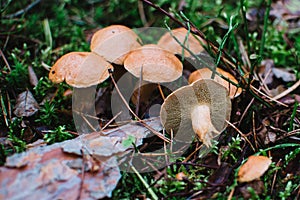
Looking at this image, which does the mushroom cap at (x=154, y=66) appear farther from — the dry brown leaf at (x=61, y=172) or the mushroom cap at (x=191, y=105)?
the dry brown leaf at (x=61, y=172)

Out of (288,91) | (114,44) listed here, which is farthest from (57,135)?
(288,91)

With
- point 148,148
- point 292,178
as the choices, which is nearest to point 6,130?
point 148,148

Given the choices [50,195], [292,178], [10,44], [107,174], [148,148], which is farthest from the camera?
[10,44]

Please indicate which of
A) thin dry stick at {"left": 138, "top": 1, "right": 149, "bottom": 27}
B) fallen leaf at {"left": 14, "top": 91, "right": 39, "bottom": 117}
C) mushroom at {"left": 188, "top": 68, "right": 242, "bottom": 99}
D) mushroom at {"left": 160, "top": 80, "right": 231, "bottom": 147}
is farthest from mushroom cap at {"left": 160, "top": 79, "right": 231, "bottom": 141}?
thin dry stick at {"left": 138, "top": 1, "right": 149, "bottom": 27}

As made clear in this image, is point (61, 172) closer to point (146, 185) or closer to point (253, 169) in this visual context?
point (146, 185)

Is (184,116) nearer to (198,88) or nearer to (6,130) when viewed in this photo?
(198,88)

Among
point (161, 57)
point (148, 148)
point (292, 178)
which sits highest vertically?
point (161, 57)
